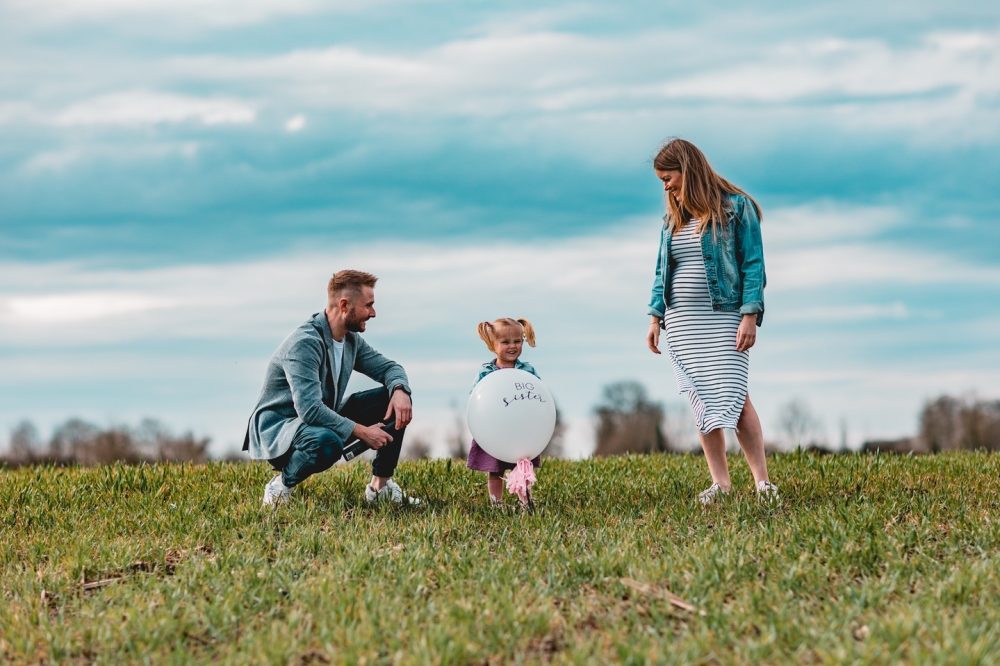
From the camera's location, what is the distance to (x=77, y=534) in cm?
729

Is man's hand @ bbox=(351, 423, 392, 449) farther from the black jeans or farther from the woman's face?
the woman's face

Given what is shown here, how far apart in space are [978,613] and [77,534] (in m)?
5.87

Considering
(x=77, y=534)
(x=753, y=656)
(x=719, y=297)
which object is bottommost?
(x=753, y=656)

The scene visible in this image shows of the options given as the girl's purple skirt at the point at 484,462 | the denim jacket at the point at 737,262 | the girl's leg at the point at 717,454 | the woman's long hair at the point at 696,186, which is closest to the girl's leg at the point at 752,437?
the girl's leg at the point at 717,454

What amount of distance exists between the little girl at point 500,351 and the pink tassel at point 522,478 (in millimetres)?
150

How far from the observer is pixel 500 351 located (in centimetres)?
743

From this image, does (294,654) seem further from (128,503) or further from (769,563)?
(128,503)

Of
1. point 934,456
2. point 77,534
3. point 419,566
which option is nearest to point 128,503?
point 77,534

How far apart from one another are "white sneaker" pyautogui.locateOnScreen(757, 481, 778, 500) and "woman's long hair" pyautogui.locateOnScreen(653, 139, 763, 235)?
6.45 ft

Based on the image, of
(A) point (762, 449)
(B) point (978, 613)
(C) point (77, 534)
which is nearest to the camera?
(B) point (978, 613)

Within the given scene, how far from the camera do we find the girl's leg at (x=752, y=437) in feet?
25.2

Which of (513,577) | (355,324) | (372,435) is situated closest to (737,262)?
(355,324)

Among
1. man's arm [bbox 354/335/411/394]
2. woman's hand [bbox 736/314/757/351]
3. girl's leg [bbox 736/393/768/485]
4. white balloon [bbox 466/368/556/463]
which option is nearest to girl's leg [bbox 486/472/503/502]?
white balloon [bbox 466/368/556/463]

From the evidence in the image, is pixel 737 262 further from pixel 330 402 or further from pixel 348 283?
pixel 330 402
